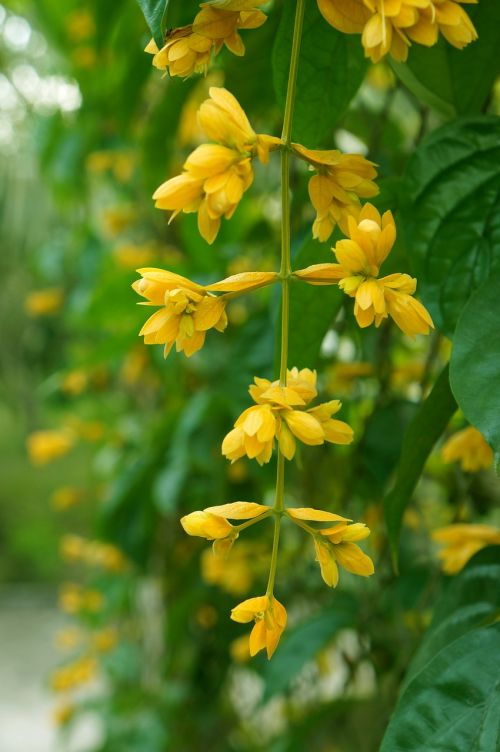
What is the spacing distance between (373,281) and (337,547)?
101mm

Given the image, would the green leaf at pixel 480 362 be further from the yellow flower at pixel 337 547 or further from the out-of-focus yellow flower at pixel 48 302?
the out-of-focus yellow flower at pixel 48 302

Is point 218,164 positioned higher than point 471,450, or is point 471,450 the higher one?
point 218,164

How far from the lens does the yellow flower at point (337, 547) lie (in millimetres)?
323

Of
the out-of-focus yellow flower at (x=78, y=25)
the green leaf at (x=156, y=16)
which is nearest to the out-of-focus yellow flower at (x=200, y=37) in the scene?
the green leaf at (x=156, y=16)

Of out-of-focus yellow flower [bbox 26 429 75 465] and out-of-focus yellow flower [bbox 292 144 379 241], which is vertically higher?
out-of-focus yellow flower [bbox 292 144 379 241]

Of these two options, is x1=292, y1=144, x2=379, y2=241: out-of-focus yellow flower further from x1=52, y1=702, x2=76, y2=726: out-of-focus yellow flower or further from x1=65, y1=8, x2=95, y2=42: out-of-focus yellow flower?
x1=52, y1=702, x2=76, y2=726: out-of-focus yellow flower

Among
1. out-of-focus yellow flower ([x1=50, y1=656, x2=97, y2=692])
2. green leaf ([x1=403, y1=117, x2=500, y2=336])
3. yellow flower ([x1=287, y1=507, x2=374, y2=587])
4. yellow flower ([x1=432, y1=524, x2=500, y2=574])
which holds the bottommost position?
out-of-focus yellow flower ([x1=50, y1=656, x2=97, y2=692])

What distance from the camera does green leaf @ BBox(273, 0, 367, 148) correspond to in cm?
41

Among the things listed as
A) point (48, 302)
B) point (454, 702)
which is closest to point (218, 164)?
point (454, 702)

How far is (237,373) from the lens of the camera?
92 centimetres

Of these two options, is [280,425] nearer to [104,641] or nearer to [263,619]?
[263,619]

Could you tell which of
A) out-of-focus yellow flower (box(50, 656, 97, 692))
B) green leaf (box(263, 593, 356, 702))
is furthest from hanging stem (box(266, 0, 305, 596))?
out-of-focus yellow flower (box(50, 656, 97, 692))

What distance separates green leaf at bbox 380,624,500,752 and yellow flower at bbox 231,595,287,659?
0.08m

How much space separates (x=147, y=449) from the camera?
1235mm
